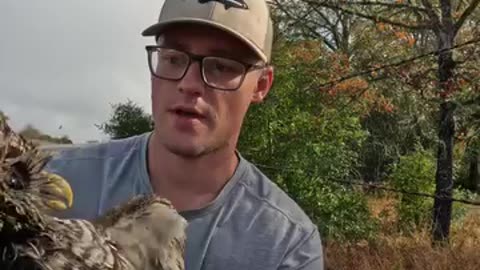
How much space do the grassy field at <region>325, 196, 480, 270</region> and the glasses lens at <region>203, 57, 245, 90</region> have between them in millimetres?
9424

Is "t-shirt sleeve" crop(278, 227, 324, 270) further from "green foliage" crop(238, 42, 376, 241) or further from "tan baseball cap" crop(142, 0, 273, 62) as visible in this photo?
"green foliage" crop(238, 42, 376, 241)

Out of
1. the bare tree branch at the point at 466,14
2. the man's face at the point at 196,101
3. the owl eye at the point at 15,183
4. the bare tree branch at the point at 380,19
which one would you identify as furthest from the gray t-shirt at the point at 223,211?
the bare tree branch at the point at 466,14

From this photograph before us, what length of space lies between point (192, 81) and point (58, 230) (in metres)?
0.99

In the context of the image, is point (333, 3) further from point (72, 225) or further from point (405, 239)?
point (72, 225)

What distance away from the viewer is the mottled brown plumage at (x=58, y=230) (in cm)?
187

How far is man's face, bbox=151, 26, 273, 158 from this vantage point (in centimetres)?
288

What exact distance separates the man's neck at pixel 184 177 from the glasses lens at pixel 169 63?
0.89 feet

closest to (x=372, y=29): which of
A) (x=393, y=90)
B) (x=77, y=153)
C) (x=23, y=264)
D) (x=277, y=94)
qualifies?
(x=393, y=90)

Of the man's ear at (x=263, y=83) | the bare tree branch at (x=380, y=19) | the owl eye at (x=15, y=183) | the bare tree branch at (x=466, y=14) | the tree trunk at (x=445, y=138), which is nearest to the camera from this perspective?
the owl eye at (x=15, y=183)

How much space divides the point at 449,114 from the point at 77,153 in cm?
1387

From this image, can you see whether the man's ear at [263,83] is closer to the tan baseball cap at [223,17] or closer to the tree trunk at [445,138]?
the tan baseball cap at [223,17]

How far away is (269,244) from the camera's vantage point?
117 inches

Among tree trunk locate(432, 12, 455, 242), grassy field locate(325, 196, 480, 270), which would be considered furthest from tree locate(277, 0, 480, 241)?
grassy field locate(325, 196, 480, 270)

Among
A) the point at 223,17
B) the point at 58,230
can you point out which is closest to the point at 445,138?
the point at 223,17
